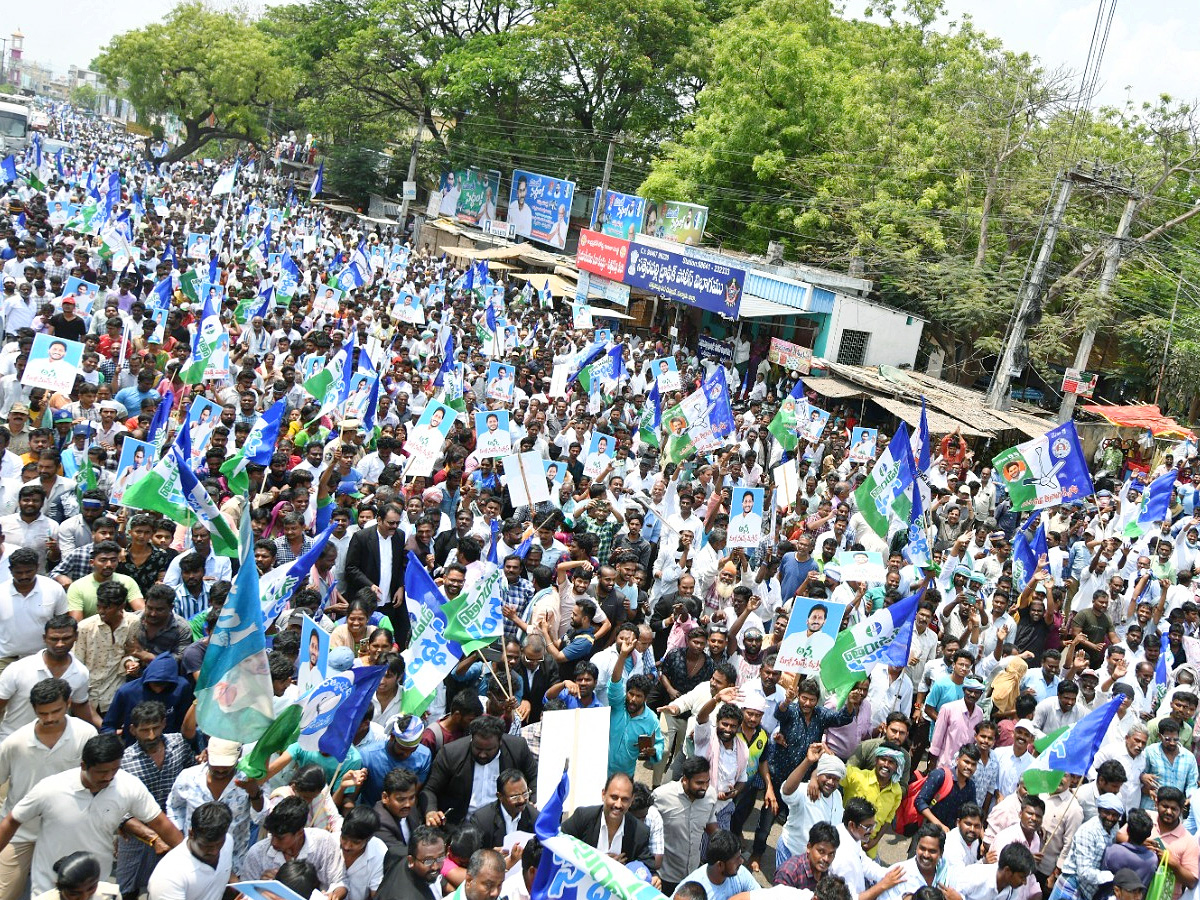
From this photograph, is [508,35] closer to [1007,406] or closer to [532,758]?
[1007,406]

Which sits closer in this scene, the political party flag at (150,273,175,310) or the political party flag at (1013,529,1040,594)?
the political party flag at (1013,529,1040,594)

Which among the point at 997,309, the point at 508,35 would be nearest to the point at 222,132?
the point at 508,35

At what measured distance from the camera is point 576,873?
429 centimetres

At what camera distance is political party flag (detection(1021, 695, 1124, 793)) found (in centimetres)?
620

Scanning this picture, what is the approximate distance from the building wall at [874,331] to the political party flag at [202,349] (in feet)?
48.0

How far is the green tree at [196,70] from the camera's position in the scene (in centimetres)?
5238

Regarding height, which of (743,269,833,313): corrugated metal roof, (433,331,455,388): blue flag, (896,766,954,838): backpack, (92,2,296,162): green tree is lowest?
(896,766,954,838): backpack

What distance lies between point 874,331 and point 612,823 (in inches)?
815

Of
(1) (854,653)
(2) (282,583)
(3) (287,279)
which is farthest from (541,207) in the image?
(2) (282,583)

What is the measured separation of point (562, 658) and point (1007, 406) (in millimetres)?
17149

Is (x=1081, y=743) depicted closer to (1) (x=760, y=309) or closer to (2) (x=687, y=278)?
(1) (x=760, y=309)

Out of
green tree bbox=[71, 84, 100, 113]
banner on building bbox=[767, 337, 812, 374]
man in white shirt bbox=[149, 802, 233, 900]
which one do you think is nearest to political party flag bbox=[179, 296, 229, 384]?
man in white shirt bbox=[149, 802, 233, 900]

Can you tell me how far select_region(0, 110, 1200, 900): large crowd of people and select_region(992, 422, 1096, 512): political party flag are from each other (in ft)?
1.85

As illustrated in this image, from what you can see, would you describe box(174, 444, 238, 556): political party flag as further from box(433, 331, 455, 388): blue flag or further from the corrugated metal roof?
the corrugated metal roof
